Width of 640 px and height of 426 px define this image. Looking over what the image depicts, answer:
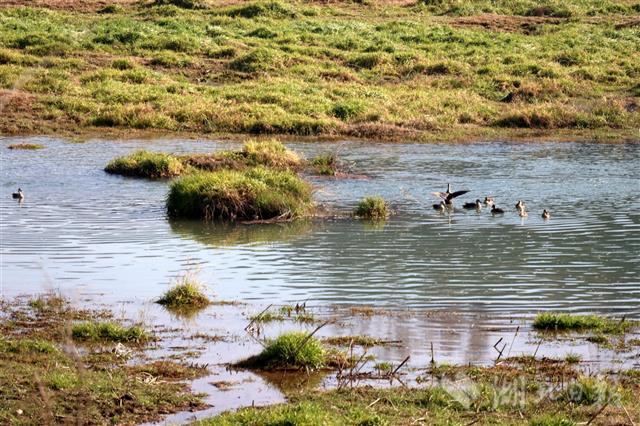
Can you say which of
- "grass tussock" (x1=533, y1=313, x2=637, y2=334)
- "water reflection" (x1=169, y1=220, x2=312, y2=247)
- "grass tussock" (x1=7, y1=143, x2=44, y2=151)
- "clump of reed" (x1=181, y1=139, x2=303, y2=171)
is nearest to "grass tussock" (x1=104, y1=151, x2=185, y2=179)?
"clump of reed" (x1=181, y1=139, x2=303, y2=171)

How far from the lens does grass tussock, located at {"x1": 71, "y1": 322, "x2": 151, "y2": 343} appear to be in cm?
1209

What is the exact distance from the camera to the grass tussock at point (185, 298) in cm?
1414

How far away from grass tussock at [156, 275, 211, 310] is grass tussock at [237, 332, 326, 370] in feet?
9.83

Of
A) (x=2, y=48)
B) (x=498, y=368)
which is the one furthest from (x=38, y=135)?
(x=498, y=368)

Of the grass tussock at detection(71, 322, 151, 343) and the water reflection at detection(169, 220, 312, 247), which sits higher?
the grass tussock at detection(71, 322, 151, 343)

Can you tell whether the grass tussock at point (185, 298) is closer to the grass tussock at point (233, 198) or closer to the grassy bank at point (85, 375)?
the grassy bank at point (85, 375)

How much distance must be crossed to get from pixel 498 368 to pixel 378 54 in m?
32.6

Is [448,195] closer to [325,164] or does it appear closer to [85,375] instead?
[325,164]

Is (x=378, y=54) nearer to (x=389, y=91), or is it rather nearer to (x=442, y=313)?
(x=389, y=91)

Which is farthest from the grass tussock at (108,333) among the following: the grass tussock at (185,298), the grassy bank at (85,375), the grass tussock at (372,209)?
the grass tussock at (372,209)

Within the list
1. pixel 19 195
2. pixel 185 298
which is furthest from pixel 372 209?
pixel 185 298

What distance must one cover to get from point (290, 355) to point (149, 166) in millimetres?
15274

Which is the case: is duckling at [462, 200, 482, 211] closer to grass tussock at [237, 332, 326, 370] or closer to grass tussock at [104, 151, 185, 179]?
grass tussock at [104, 151, 185, 179]

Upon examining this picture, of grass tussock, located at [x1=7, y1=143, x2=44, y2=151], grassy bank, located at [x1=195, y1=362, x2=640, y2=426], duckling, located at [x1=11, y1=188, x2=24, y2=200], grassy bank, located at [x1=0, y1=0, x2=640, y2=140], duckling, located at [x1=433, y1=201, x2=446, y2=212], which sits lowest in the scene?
duckling, located at [x1=433, y1=201, x2=446, y2=212]
